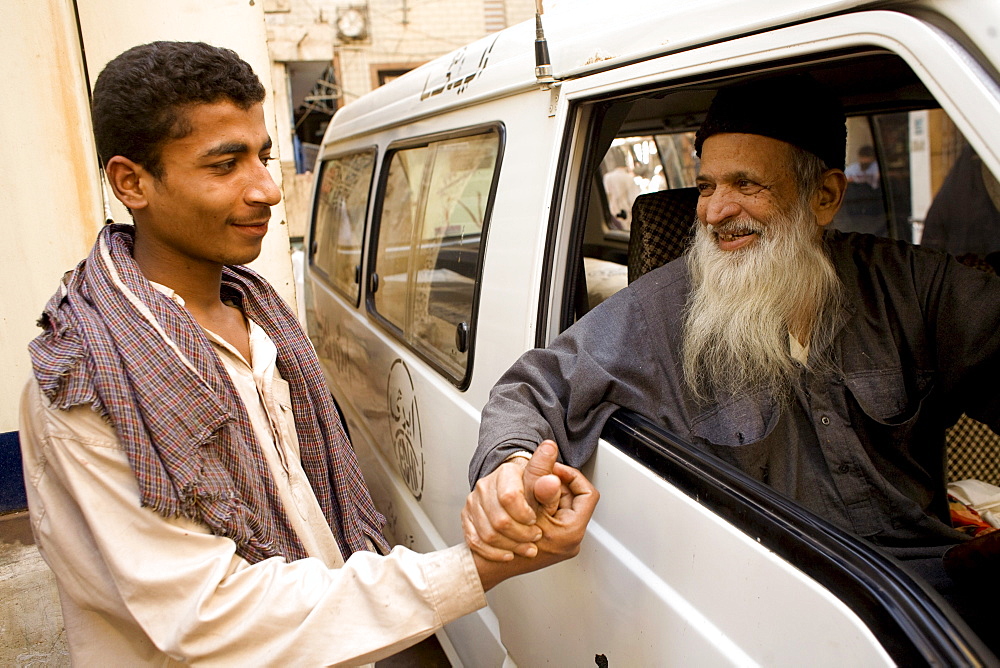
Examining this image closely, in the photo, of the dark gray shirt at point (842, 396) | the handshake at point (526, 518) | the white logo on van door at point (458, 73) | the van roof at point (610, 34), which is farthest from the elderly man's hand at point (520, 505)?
the white logo on van door at point (458, 73)

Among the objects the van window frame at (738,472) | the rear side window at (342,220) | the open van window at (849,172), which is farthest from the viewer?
the rear side window at (342,220)

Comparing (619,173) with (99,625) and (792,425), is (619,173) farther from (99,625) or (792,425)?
(99,625)

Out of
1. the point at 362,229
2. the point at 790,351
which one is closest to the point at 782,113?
the point at 790,351

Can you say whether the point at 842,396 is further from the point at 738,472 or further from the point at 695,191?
the point at 695,191

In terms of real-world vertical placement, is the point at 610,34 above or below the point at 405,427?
above

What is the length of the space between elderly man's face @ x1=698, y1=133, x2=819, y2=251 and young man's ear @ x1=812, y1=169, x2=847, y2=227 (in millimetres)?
95

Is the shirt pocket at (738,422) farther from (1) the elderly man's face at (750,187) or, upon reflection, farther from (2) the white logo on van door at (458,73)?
(2) the white logo on van door at (458,73)

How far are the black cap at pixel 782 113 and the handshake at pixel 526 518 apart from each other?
3.49 ft

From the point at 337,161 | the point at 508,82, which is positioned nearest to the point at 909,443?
the point at 508,82

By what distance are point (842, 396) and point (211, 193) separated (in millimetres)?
1495

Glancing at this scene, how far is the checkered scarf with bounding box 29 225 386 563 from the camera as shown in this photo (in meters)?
1.28

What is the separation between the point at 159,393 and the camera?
1332 millimetres

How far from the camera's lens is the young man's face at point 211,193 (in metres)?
1.50

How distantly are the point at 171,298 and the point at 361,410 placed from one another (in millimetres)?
2530
